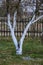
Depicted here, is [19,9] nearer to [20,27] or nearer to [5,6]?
[5,6]

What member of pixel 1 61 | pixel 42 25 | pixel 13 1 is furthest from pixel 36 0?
pixel 42 25

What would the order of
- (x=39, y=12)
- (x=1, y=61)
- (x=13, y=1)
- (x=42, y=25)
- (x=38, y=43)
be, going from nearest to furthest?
(x=1, y=61) → (x=13, y=1) → (x=39, y=12) → (x=38, y=43) → (x=42, y=25)

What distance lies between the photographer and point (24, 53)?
1033 cm

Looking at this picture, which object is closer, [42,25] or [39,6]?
[39,6]

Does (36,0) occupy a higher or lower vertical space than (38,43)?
higher

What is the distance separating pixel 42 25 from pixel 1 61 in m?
5.36

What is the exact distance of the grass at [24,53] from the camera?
9.00 m

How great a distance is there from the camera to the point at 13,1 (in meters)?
9.70

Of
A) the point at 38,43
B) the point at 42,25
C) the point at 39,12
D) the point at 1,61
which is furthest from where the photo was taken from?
the point at 42,25

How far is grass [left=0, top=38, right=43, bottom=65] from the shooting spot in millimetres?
9004

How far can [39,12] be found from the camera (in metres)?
10.6

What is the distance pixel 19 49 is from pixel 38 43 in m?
2.83

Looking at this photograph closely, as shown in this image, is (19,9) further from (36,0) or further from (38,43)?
(38,43)

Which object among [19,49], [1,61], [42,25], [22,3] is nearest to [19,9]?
[22,3]
